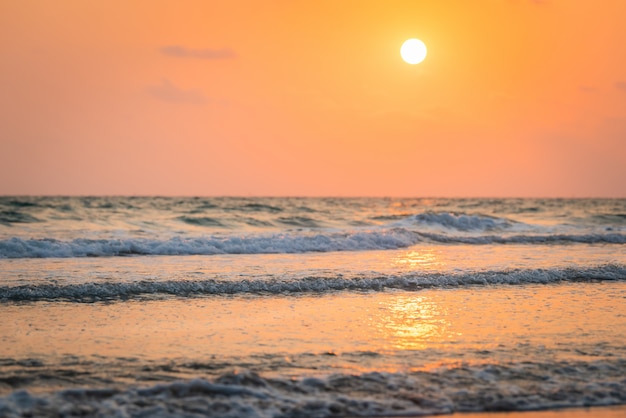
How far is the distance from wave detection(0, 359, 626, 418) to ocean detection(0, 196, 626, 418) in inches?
0.9

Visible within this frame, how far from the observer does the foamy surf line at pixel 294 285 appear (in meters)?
12.6

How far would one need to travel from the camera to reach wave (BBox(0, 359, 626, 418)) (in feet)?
22.1

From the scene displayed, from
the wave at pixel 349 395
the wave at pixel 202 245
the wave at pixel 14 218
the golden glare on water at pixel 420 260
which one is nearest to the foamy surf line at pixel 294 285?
the golden glare on water at pixel 420 260

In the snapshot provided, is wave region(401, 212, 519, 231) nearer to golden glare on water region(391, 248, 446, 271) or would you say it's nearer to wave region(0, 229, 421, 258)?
wave region(0, 229, 421, 258)

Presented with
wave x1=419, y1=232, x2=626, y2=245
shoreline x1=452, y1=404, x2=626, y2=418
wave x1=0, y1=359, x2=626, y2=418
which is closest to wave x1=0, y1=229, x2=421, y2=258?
wave x1=419, y1=232, x2=626, y2=245

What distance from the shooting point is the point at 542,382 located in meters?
7.66

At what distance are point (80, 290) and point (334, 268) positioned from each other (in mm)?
6468

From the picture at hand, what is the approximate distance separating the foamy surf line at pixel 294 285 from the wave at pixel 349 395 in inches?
224

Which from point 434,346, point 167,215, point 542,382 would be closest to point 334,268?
→ point 434,346

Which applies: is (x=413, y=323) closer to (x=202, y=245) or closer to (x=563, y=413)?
(x=563, y=413)

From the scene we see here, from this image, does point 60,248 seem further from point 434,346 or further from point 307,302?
point 434,346

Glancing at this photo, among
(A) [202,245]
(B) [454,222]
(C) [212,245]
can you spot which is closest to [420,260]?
(C) [212,245]

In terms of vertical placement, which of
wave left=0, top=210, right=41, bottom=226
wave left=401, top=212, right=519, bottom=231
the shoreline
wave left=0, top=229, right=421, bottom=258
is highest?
wave left=0, top=210, right=41, bottom=226

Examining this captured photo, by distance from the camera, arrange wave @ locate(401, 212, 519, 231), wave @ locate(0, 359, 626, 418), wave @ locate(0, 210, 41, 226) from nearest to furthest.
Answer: wave @ locate(0, 359, 626, 418) → wave @ locate(0, 210, 41, 226) → wave @ locate(401, 212, 519, 231)
